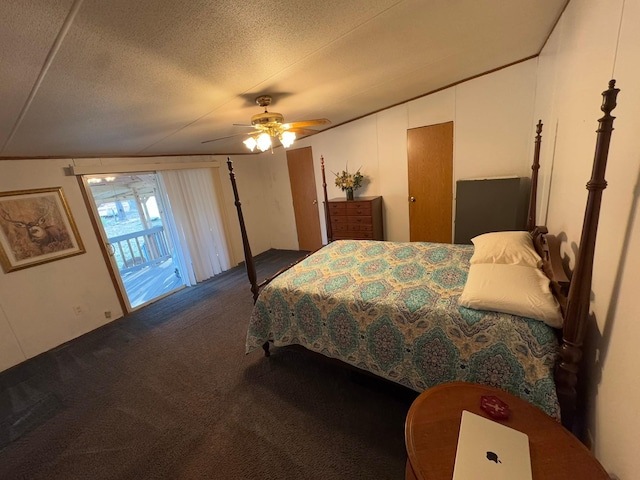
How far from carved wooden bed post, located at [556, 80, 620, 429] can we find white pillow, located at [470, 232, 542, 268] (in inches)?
28.3

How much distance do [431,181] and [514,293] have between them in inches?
106

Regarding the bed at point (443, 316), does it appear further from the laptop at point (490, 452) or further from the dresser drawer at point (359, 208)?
the dresser drawer at point (359, 208)

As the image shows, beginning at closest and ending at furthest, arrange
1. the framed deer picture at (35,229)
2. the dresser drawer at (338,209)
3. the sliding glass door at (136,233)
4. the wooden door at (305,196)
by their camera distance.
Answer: the framed deer picture at (35,229) → the dresser drawer at (338,209) → the sliding glass door at (136,233) → the wooden door at (305,196)

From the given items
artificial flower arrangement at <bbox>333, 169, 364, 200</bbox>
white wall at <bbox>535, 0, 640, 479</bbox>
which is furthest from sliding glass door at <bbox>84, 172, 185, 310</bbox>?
white wall at <bbox>535, 0, 640, 479</bbox>

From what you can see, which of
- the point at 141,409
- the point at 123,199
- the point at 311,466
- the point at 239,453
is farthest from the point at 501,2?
the point at 123,199

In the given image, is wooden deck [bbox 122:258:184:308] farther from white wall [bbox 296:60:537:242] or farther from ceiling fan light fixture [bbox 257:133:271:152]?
white wall [bbox 296:60:537:242]

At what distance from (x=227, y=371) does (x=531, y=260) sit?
2534 millimetres

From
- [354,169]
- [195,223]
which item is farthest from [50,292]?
[354,169]

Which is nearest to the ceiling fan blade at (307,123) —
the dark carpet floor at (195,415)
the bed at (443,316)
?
the bed at (443,316)

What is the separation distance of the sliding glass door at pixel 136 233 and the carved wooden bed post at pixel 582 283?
4722 millimetres

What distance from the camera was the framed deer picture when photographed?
8.79ft

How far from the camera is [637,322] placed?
865 mm

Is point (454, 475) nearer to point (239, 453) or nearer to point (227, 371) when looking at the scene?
point (239, 453)

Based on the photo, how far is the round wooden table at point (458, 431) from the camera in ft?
2.84
